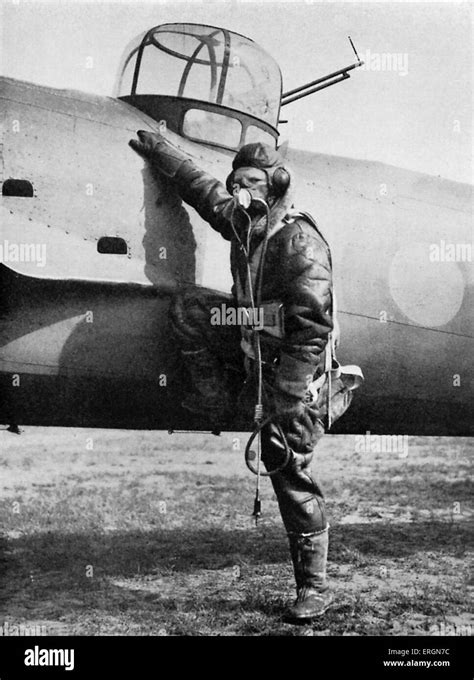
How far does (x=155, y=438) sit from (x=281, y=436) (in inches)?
520

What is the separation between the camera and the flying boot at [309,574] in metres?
5.46

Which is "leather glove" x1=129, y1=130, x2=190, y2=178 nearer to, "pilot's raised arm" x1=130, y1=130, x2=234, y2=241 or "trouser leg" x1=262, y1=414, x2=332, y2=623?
"pilot's raised arm" x1=130, y1=130, x2=234, y2=241

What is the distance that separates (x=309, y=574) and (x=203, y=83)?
369 cm

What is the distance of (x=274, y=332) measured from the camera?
5281 millimetres

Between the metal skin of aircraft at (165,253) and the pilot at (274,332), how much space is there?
16cm

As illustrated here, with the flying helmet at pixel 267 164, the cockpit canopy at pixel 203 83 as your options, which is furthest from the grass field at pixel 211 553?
the cockpit canopy at pixel 203 83

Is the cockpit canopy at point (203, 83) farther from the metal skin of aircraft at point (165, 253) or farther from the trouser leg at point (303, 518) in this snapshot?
the trouser leg at point (303, 518)

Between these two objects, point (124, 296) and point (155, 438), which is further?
point (155, 438)

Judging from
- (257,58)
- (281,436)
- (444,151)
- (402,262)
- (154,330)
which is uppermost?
(257,58)

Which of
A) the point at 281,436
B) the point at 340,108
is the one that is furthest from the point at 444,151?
the point at 281,436
